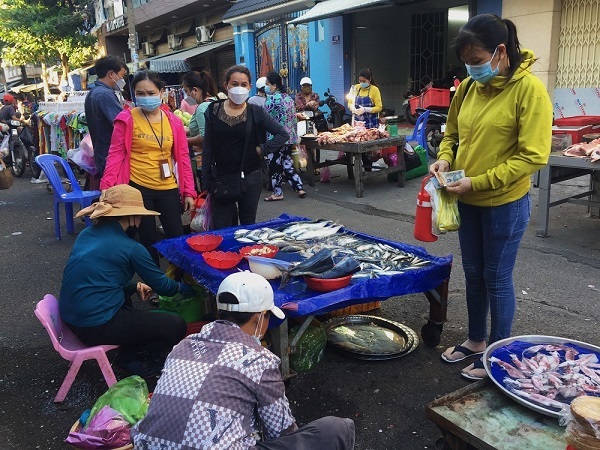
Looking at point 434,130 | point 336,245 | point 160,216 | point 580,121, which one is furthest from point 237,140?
A: point 434,130

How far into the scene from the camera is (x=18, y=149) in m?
12.1

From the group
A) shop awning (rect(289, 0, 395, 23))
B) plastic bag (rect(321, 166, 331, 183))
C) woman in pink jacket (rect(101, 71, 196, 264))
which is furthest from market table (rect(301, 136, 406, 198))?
shop awning (rect(289, 0, 395, 23))

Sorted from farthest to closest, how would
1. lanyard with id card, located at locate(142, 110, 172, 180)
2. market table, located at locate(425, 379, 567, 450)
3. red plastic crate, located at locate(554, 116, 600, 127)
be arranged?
red plastic crate, located at locate(554, 116, 600, 127), lanyard with id card, located at locate(142, 110, 172, 180), market table, located at locate(425, 379, 567, 450)

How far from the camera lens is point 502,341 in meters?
2.90

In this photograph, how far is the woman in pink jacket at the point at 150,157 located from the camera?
4.21 meters

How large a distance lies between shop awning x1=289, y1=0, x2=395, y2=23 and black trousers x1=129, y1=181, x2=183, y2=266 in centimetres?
883

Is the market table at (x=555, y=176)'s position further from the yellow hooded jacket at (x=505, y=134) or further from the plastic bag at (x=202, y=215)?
the plastic bag at (x=202, y=215)

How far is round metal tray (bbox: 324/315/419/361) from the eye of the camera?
11.5ft

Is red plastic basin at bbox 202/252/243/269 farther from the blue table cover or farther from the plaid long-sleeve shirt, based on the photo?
the plaid long-sleeve shirt

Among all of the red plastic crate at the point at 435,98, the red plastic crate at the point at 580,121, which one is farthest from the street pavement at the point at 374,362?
the red plastic crate at the point at 435,98

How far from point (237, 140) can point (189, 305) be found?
148 cm

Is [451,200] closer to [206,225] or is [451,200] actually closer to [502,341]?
[502,341]

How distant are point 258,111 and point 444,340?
243 centimetres

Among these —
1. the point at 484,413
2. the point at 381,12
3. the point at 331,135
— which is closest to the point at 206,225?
the point at 484,413
